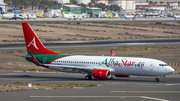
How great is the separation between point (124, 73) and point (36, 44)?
17.6m

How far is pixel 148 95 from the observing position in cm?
3316

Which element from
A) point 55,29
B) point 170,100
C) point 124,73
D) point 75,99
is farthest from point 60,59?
point 55,29

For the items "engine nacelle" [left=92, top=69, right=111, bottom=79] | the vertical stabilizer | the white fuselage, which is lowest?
"engine nacelle" [left=92, top=69, right=111, bottom=79]

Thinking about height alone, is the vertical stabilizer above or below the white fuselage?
above

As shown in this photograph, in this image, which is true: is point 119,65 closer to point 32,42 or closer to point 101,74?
point 101,74

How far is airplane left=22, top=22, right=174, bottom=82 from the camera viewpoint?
1874 inches

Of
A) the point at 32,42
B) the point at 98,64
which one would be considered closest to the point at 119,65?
the point at 98,64

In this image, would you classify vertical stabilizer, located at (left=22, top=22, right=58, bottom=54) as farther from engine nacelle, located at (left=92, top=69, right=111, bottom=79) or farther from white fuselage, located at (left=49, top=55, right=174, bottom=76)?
engine nacelle, located at (left=92, top=69, right=111, bottom=79)

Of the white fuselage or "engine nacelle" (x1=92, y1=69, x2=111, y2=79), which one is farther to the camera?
"engine nacelle" (x1=92, y1=69, x2=111, y2=79)

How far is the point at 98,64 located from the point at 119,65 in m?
3.77

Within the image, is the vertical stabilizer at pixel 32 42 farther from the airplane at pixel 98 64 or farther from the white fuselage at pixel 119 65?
the white fuselage at pixel 119 65

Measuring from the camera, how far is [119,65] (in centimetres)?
4950

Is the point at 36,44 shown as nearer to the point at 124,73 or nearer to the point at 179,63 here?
the point at 124,73

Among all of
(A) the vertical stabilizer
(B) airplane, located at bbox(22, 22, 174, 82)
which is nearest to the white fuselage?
(B) airplane, located at bbox(22, 22, 174, 82)
